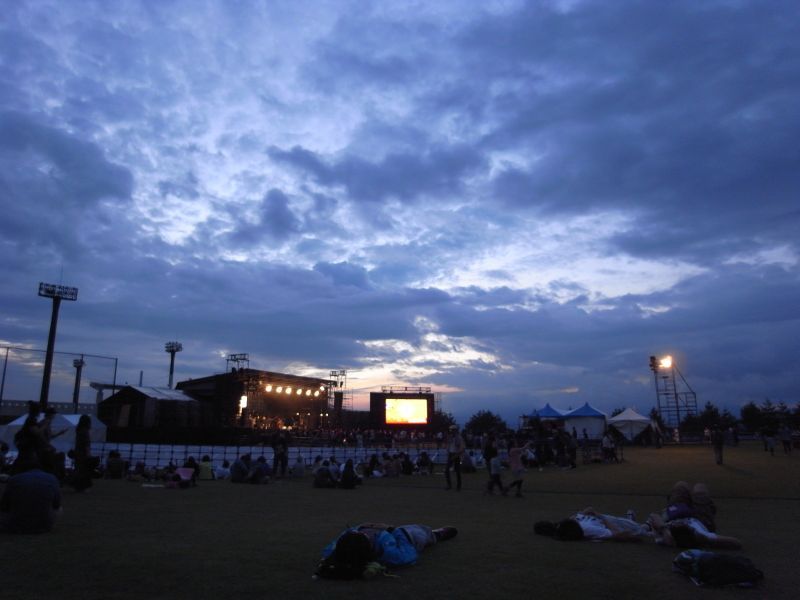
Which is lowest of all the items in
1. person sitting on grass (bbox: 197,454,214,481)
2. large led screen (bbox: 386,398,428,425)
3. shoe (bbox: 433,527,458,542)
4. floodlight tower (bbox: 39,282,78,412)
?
person sitting on grass (bbox: 197,454,214,481)

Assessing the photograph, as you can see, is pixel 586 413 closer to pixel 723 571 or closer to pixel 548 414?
pixel 548 414

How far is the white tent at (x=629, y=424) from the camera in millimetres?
42031

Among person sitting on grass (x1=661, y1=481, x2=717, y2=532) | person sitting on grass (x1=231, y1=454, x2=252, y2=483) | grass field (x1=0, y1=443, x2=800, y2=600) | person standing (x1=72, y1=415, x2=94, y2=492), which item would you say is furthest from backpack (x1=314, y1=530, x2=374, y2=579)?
person sitting on grass (x1=231, y1=454, x2=252, y2=483)

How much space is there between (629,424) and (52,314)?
52.2 m

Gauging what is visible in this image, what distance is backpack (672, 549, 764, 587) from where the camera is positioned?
16.1ft

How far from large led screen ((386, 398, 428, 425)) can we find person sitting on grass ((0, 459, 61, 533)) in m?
42.1

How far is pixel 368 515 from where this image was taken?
979 cm

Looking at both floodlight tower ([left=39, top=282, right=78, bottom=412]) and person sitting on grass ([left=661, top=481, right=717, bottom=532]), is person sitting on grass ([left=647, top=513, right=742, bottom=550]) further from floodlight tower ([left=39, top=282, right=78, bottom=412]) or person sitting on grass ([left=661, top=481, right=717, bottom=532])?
floodlight tower ([left=39, top=282, right=78, bottom=412])

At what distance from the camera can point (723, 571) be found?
493 centimetres

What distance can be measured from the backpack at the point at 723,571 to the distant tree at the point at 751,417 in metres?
78.8

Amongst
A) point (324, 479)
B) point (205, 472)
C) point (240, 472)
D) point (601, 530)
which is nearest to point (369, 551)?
point (601, 530)

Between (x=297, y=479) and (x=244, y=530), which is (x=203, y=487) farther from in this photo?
(x=244, y=530)

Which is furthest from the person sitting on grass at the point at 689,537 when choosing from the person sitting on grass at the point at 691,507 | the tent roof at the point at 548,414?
the tent roof at the point at 548,414

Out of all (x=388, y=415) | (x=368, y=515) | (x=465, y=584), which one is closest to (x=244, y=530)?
(x=368, y=515)
